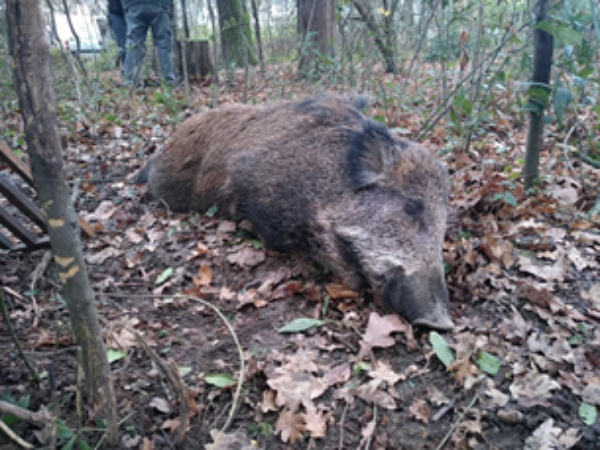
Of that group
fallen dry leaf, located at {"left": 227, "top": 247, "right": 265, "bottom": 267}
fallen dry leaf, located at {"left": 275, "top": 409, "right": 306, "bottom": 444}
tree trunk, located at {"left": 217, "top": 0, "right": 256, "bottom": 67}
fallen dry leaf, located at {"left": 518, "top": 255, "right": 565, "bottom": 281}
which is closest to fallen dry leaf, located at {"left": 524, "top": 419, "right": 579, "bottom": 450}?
fallen dry leaf, located at {"left": 275, "top": 409, "right": 306, "bottom": 444}

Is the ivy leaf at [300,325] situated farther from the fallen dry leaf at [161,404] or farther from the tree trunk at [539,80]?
the tree trunk at [539,80]

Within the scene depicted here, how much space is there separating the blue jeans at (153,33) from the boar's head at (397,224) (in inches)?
224

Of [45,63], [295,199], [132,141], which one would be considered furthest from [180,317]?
[132,141]

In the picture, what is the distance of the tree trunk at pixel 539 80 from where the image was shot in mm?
3492

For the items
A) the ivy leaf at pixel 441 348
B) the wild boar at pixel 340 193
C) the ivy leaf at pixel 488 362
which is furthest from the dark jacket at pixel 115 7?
A: the ivy leaf at pixel 488 362

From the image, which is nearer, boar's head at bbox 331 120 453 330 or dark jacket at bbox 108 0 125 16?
boar's head at bbox 331 120 453 330

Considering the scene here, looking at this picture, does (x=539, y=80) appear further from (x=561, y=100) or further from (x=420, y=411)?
(x=420, y=411)

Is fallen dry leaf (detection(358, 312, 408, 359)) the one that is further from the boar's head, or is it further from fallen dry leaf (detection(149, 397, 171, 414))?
fallen dry leaf (detection(149, 397, 171, 414))

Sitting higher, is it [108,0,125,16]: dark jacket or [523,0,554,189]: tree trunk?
[108,0,125,16]: dark jacket

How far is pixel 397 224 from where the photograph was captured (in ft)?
10.8

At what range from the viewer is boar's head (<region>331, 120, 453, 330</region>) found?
300 centimetres

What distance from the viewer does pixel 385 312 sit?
10.2 ft

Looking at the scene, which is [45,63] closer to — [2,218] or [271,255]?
[2,218]

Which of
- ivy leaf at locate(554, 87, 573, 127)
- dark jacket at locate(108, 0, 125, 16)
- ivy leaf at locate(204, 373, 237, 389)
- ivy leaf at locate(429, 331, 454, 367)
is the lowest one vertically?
ivy leaf at locate(429, 331, 454, 367)
